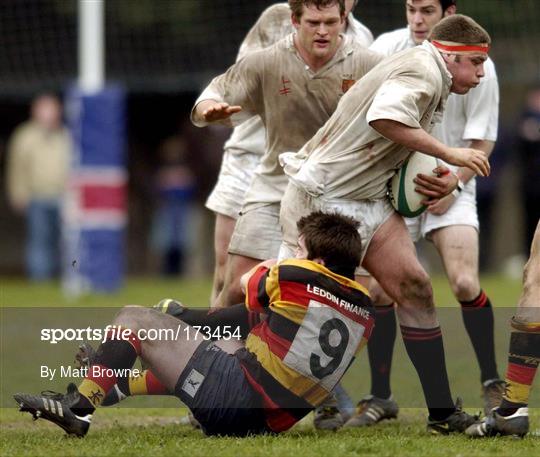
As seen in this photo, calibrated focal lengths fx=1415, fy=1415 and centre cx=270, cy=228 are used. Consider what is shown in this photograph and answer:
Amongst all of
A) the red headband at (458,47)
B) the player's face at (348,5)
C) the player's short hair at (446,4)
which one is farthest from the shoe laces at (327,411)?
the player's short hair at (446,4)

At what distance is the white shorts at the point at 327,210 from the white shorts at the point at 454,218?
1.01 metres

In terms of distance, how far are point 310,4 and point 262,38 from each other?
115 cm

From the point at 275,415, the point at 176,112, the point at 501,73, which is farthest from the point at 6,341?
the point at 176,112

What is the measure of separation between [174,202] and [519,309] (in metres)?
12.5

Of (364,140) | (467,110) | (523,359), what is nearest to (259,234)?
(364,140)

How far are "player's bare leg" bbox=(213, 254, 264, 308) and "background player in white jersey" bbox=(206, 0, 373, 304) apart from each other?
0.60 m

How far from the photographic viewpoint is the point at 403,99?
21.6 ft

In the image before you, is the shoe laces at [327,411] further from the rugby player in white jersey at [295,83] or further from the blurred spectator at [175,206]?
the blurred spectator at [175,206]

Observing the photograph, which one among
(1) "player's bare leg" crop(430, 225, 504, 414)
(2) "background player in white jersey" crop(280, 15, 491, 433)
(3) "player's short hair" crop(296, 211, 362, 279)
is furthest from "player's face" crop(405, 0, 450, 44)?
(3) "player's short hair" crop(296, 211, 362, 279)

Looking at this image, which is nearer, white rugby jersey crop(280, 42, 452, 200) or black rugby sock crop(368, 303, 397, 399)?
white rugby jersey crop(280, 42, 452, 200)

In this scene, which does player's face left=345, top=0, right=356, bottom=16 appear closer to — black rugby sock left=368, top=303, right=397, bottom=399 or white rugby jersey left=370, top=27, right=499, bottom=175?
white rugby jersey left=370, top=27, right=499, bottom=175

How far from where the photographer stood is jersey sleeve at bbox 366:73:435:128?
21.6 feet

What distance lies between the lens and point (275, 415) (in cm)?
670

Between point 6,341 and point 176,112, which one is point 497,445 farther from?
point 176,112
